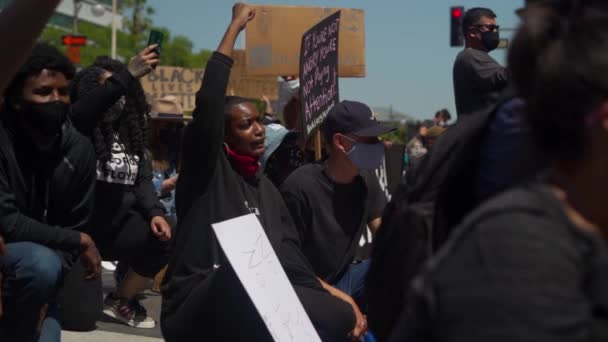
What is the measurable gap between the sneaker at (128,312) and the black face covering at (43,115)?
10.2ft

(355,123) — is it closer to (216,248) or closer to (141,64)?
(141,64)

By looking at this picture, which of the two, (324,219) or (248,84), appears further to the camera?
(248,84)

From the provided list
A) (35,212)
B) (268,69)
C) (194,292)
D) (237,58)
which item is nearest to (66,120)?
(35,212)

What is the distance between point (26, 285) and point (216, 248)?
0.79m

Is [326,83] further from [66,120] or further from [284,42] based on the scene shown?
[66,120]

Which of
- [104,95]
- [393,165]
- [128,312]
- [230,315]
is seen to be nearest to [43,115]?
[230,315]

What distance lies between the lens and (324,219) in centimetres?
507

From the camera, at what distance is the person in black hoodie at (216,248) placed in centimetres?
418

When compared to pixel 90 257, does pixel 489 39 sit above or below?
above

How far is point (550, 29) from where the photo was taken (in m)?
1.69

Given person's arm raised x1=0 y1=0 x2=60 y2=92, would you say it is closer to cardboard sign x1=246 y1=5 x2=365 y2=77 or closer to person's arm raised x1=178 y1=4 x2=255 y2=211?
person's arm raised x1=178 y1=4 x2=255 y2=211

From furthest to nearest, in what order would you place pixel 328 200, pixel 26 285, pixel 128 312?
1. pixel 128 312
2. pixel 328 200
3. pixel 26 285

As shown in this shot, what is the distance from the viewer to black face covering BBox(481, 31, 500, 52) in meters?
5.79

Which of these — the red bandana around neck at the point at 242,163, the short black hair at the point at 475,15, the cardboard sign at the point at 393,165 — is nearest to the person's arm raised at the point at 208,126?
the red bandana around neck at the point at 242,163
